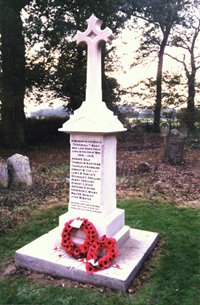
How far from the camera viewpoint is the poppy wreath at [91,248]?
390 cm

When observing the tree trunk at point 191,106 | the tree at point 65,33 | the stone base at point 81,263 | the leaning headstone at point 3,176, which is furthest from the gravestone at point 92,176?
the tree trunk at point 191,106

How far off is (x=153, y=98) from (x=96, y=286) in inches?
639

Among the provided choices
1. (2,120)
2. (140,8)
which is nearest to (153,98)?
(140,8)

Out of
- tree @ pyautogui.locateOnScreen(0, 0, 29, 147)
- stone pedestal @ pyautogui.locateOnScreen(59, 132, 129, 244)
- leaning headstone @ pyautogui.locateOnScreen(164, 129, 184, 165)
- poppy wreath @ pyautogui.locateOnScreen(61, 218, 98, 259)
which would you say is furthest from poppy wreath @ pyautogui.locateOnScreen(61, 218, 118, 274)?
tree @ pyautogui.locateOnScreen(0, 0, 29, 147)

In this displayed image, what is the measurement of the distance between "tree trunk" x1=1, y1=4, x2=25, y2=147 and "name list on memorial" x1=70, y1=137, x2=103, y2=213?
852 cm

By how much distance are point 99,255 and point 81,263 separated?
0.87ft

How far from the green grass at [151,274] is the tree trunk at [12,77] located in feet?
→ 26.3

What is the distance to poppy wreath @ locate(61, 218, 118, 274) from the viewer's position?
3.90 metres

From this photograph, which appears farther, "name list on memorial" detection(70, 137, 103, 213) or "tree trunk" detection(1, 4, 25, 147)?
"tree trunk" detection(1, 4, 25, 147)

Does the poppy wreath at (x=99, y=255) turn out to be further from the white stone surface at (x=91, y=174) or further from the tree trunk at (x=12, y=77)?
the tree trunk at (x=12, y=77)

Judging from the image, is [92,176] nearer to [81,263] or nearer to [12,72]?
[81,263]

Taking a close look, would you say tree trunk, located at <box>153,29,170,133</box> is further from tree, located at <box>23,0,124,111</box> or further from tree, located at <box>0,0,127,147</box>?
tree, located at <box>0,0,127,147</box>

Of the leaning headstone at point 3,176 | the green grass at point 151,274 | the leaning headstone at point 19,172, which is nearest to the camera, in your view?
the green grass at point 151,274

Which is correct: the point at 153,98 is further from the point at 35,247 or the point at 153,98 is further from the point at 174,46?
the point at 35,247
